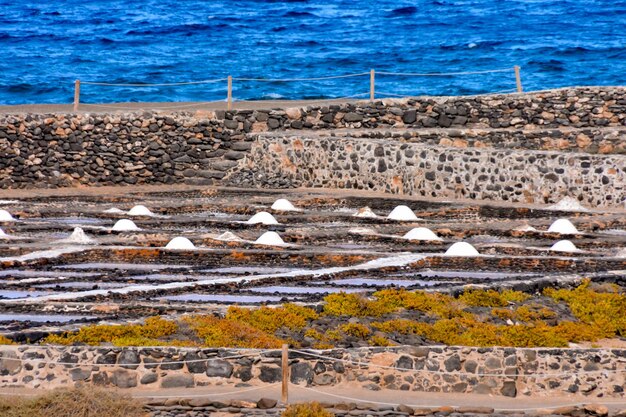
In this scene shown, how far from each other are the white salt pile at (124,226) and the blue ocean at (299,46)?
34.7 metres

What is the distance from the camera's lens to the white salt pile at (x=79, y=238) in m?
27.3

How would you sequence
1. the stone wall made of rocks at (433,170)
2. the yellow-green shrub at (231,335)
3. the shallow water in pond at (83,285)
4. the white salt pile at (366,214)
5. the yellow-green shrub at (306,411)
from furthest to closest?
the stone wall made of rocks at (433,170) → the white salt pile at (366,214) → the shallow water in pond at (83,285) → the yellow-green shrub at (231,335) → the yellow-green shrub at (306,411)

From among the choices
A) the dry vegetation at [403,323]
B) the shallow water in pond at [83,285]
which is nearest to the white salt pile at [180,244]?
the shallow water in pond at [83,285]

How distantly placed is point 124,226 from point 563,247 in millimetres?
8048

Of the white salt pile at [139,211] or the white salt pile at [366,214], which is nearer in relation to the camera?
the white salt pile at [366,214]

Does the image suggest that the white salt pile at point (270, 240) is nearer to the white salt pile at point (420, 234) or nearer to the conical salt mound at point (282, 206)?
the white salt pile at point (420, 234)

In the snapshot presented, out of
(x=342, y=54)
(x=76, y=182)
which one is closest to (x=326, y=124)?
(x=76, y=182)

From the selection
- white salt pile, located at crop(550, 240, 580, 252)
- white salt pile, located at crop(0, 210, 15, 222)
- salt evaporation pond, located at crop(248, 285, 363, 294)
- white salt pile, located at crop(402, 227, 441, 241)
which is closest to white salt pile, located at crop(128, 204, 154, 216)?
white salt pile, located at crop(0, 210, 15, 222)

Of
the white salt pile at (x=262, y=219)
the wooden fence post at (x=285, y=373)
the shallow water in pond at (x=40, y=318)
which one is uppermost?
the white salt pile at (x=262, y=219)

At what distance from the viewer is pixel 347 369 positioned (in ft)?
60.3

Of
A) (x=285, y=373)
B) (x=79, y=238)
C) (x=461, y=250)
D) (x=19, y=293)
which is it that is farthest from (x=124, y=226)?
(x=285, y=373)

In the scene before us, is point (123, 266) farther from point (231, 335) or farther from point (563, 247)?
point (563, 247)

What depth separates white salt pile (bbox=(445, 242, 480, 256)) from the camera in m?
26.3

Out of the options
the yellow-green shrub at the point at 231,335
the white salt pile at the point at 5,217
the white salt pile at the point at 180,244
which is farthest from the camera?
the white salt pile at the point at 5,217
